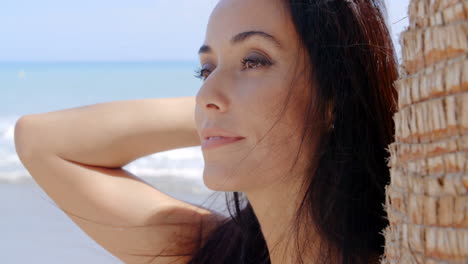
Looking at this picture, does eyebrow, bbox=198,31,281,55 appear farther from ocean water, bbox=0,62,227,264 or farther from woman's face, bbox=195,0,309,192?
ocean water, bbox=0,62,227,264

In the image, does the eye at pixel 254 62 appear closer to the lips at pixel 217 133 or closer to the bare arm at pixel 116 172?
the lips at pixel 217 133

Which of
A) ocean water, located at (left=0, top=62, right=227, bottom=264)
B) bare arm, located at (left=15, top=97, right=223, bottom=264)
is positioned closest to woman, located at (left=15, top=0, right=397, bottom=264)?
bare arm, located at (left=15, top=97, right=223, bottom=264)

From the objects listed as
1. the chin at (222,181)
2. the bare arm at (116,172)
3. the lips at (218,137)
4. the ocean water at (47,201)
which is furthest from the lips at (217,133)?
the ocean water at (47,201)

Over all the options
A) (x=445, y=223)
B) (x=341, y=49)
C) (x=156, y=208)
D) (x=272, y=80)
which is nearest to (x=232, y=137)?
(x=272, y=80)

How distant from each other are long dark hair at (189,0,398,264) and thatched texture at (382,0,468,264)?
0.83m

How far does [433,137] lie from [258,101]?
3.24ft

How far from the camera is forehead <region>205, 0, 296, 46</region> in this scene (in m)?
1.74

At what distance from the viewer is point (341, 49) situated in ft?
5.44

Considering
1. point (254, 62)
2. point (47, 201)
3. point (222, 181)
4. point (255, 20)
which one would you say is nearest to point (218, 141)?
point (222, 181)

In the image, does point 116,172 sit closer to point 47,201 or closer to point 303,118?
point 303,118

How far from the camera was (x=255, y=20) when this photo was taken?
1753mm

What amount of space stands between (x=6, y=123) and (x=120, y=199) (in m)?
10.6

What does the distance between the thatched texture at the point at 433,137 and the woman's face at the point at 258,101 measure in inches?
34.6

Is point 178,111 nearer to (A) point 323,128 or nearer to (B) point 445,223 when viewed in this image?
(A) point 323,128
